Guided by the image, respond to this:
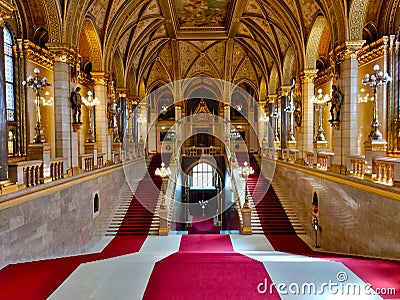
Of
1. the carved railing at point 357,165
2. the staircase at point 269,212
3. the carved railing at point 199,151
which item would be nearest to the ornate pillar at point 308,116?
the staircase at point 269,212

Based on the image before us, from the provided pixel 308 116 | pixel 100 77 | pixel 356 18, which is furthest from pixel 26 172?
pixel 308 116

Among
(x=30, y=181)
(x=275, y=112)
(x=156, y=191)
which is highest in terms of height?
(x=275, y=112)

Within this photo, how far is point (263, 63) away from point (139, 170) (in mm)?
11601

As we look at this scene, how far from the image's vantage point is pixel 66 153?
10.9 m

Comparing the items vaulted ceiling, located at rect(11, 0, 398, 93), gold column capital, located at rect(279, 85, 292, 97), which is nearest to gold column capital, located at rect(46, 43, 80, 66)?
vaulted ceiling, located at rect(11, 0, 398, 93)

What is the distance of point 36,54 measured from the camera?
13398 mm

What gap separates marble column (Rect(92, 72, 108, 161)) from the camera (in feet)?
49.5

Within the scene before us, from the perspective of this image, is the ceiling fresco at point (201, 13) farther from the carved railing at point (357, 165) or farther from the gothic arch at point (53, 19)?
the carved railing at point (357, 165)

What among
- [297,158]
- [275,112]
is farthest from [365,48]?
[275,112]

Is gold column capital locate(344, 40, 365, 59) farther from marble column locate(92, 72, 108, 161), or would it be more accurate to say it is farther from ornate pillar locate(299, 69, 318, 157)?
marble column locate(92, 72, 108, 161)

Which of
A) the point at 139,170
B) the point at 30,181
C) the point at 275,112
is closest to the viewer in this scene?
the point at 30,181

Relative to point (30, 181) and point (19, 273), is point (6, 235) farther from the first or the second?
point (30, 181)

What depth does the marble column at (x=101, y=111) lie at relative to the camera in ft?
49.5

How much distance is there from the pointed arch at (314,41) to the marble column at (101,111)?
9.58 metres
